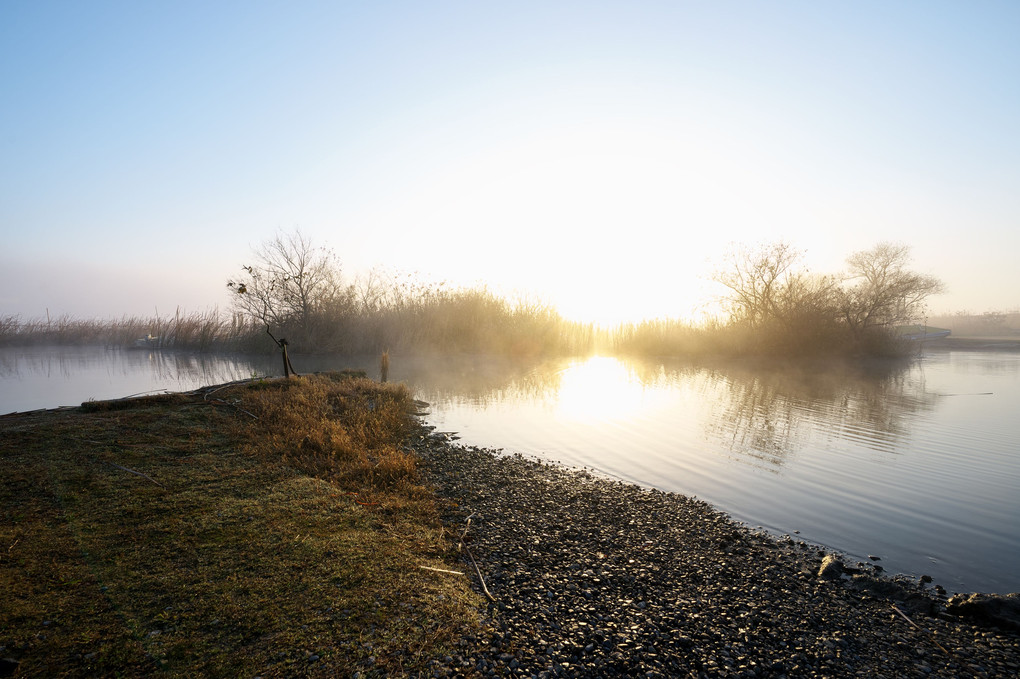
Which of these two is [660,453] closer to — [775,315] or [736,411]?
[736,411]

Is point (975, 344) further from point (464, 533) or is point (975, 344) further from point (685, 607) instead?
point (464, 533)

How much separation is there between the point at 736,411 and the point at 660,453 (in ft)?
17.8

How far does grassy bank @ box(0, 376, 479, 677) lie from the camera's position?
323cm

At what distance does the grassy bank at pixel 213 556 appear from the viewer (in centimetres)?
323

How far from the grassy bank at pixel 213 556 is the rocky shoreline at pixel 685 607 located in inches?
19.5

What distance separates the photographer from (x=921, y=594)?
455cm

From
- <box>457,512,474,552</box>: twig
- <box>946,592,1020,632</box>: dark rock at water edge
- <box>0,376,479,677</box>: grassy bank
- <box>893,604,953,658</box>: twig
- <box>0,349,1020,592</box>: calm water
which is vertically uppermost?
<box>0,376,479,677</box>: grassy bank

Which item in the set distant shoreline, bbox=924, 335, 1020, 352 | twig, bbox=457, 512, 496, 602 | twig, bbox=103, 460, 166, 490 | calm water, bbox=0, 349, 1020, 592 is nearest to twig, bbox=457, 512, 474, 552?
twig, bbox=457, 512, 496, 602

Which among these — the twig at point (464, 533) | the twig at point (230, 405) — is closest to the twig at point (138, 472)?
the twig at point (230, 405)

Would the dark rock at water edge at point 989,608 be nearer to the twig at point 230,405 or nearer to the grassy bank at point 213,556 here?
the grassy bank at point 213,556

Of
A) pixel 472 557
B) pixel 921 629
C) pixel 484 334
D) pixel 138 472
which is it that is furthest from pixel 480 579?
pixel 484 334

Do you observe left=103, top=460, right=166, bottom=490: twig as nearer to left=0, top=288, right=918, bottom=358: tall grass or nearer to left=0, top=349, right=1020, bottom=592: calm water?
left=0, top=349, right=1020, bottom=592: calm water

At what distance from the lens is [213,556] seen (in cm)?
442

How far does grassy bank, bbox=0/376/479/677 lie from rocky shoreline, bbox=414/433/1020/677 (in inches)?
19.5
